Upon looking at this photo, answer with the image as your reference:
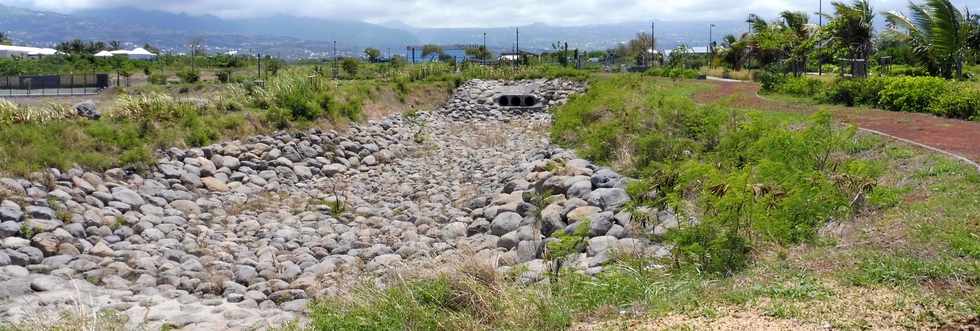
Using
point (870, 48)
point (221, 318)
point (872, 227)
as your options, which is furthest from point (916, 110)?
point (221, 318)

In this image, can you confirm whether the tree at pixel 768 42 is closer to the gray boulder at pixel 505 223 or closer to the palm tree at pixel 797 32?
the palm tree at pixel 797 32

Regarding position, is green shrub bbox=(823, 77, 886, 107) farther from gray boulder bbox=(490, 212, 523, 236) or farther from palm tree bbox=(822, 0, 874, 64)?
gray boulder bbox=(490, 212, 523, 236)

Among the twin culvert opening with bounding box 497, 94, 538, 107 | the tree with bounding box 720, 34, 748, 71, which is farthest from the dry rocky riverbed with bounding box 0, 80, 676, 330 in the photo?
the tree with bounding box 720, 34, 748, 71

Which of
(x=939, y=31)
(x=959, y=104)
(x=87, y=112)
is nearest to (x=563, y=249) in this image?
(x=959, y=104)

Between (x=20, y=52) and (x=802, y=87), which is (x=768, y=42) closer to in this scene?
(x=802, y=87)

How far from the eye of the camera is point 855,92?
64.8 ft

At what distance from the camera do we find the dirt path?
1139 cm

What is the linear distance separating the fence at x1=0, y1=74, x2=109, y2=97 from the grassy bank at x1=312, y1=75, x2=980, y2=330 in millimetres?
30030

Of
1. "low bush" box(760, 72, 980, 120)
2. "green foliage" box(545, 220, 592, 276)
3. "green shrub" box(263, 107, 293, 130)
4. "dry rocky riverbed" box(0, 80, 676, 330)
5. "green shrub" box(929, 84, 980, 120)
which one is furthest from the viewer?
"green shrub" box(263, 107, 293, 130)

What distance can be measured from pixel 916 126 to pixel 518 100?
2090 centimetres

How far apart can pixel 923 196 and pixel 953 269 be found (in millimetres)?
2778

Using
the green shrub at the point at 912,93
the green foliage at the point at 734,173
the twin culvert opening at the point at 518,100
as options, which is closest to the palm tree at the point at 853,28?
the green shrub at the point at 912,93

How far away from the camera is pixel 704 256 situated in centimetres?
700

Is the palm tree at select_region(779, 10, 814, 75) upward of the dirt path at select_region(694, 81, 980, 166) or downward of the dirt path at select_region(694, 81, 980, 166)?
upward
